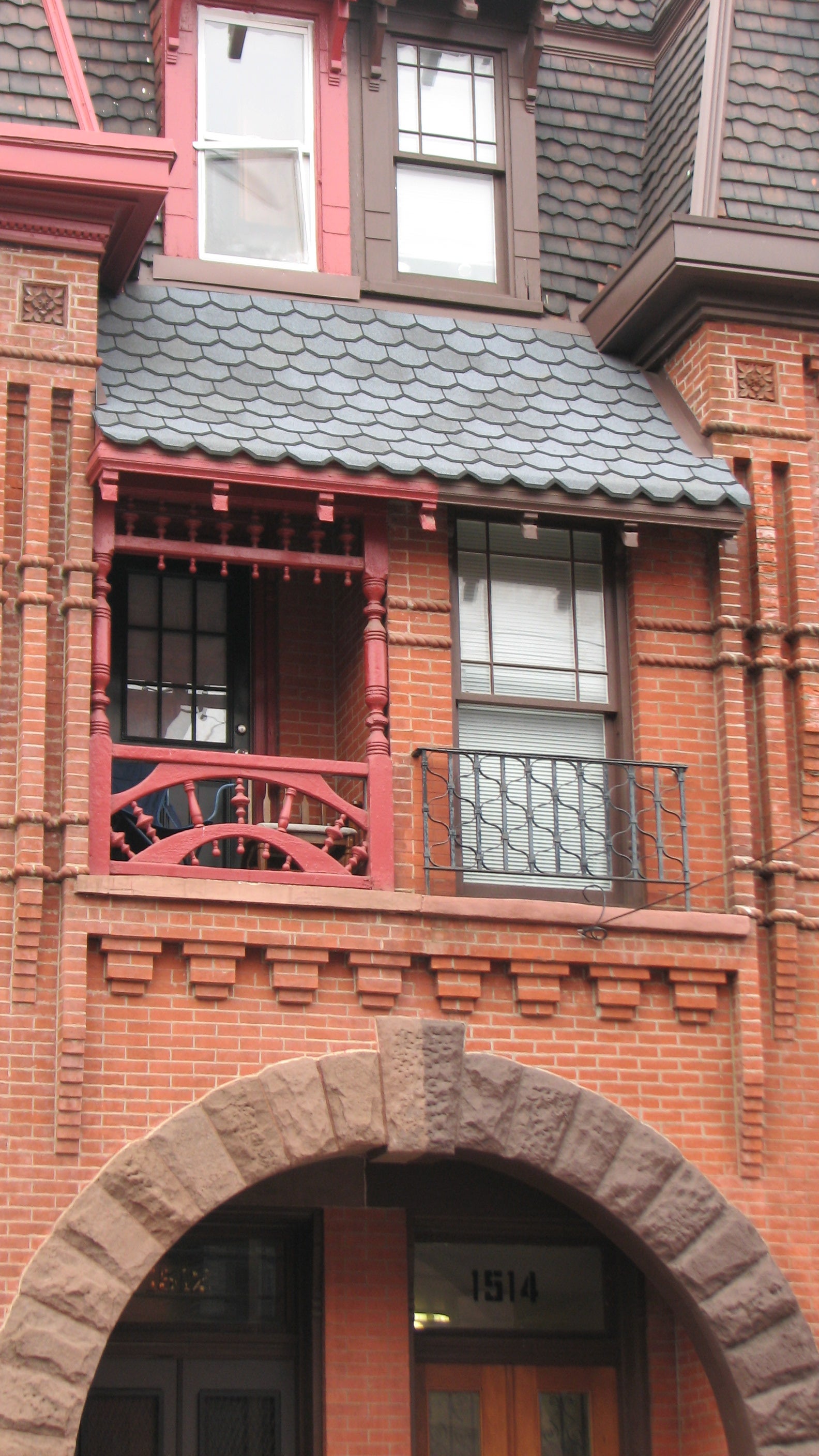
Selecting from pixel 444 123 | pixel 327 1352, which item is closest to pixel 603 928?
pixel 327 1352

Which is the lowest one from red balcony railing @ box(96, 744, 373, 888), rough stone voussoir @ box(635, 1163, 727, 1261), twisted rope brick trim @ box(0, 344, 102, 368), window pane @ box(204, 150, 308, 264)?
rough stone voussoir @ box(635, 1163, 727, 1261)

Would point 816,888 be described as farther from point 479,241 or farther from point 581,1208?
point 479,241

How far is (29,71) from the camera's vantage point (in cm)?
1165

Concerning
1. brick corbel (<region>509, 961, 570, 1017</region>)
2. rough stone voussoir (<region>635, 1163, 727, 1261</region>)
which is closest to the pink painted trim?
brick corbel (<region>509, 961, 570, 1017</region>)

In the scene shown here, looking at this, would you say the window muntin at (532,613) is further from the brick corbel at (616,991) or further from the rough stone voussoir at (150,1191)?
the rough stone voussoir at (150,1191)

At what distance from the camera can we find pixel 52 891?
10.3m

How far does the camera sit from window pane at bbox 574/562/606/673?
39.6 ft

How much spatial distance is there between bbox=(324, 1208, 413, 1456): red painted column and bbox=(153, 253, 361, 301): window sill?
18.1 ft

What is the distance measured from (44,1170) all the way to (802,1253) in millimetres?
4106

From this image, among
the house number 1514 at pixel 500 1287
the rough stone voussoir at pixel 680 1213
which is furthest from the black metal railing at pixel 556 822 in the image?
the house number 1514 at pixel 500 1287

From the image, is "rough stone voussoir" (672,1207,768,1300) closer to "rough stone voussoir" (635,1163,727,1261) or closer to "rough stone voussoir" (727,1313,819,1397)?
"rough stone voussoir" (635,1163,727,1261)

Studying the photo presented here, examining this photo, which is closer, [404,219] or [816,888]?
[816,888]

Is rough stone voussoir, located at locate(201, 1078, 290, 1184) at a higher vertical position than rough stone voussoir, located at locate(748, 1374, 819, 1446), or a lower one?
higher

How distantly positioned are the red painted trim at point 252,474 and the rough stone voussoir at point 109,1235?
367 centimetres
